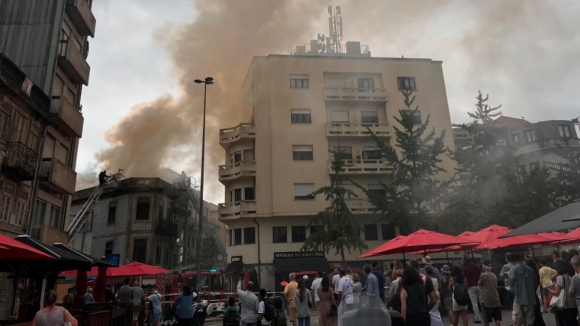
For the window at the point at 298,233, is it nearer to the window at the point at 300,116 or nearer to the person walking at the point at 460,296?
the window at the point at 300,116

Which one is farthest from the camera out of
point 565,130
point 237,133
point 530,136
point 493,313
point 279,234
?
point 530,136

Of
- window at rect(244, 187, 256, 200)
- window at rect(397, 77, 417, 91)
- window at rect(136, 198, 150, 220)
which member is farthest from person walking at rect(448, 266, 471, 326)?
window at rect(136, 198, 150, 220)

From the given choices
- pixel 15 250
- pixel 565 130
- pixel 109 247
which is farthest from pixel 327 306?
pixel 565 130

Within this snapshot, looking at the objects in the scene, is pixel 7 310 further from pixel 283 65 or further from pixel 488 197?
pixel 488 197

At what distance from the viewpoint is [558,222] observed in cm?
911

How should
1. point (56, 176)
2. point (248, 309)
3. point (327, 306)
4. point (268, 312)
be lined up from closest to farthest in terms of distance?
1. point (248, 309)
2. point (268, 312)
3. point (327, 306)
4. point (56, 176)

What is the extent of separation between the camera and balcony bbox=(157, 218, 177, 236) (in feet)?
127

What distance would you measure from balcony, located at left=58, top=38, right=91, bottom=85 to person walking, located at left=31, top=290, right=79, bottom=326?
1879 centimetres

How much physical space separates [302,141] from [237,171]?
6.02m

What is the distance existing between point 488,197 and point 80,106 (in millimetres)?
27988

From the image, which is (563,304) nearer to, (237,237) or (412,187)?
(412,187)

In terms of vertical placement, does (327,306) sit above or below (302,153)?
below

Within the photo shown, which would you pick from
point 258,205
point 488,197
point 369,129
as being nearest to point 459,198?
point 488,197

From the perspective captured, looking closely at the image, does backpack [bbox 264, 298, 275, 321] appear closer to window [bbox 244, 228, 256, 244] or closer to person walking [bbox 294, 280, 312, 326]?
person walking [bbox 294, 280, 312, 326]
